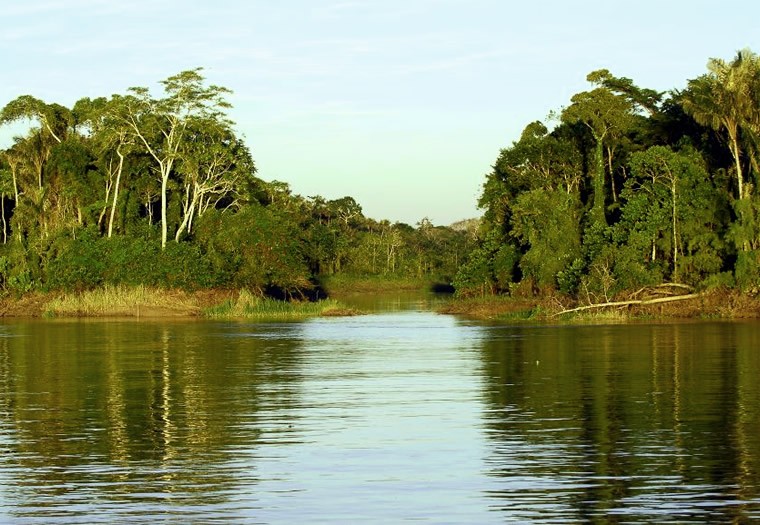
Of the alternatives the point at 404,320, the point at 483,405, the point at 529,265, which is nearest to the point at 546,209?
the point at 529,265

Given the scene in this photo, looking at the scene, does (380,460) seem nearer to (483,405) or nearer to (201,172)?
(483,405)

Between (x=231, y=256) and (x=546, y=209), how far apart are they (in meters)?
19.5

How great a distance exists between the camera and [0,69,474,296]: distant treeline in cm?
7319

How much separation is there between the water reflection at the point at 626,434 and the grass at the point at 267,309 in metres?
32.0

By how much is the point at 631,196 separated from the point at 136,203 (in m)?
34.0

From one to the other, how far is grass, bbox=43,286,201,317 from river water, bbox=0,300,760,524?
28.7 m

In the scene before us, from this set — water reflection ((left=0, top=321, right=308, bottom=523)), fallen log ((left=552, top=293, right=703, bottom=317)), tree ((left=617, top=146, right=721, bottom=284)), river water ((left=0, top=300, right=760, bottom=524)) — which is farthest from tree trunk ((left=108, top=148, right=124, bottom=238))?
river water ((left=0, top=300, right=760, bottom=524))

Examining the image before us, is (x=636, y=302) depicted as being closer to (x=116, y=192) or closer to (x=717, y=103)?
(x=717, y=103)

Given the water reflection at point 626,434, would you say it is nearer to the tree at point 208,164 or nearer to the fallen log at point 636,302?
the fallen log at point 636,302

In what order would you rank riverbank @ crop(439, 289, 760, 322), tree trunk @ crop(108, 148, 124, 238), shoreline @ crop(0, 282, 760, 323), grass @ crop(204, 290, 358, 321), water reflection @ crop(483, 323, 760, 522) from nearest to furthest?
water reflection @ crop(483, 323, 760, 522)
riverbank @ crop(439, 289, 760, 322)
shoreline @ crop(0, 282, 760, 323)
grass @ crop(204, 290, 358, 321)
tree trunk @ crop(108, 148, 124, 238)

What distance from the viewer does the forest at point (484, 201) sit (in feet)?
202

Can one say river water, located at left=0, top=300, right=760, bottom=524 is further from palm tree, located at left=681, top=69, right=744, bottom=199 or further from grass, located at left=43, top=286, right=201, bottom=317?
grass, located at left=43, top=286, right=201, bottom=317

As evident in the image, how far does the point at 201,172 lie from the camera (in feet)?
261

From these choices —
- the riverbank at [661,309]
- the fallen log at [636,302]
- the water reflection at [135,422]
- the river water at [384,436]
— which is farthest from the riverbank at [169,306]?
the river water at [384,436]
